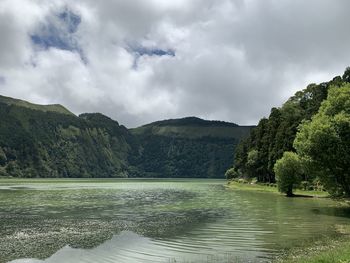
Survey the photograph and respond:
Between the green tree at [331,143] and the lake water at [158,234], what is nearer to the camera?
the lake water at [158,234]

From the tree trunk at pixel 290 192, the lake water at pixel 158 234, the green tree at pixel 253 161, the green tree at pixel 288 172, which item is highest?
the green tree at pixel 253 161

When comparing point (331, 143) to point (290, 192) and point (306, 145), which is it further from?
point (290, 192)

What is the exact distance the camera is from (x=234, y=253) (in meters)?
32.6

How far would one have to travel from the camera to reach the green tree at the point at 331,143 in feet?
200

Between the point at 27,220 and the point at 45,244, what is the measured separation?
19041mm

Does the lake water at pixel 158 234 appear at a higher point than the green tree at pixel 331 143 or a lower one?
lower

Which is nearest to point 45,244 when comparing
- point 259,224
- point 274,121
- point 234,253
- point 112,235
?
point 112,235

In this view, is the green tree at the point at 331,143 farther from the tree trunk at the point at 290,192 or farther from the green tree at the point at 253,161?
the green tree at the point at 253,161

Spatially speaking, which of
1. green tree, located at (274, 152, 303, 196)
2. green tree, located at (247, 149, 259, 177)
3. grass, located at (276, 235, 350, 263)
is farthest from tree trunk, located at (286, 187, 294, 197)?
grass, located at (276, 235, 350, 263)

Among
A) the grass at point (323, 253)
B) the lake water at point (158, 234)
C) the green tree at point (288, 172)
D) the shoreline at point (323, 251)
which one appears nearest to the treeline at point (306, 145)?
the green tree at point (288, 172)

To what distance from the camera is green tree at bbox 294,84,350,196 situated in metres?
61.0

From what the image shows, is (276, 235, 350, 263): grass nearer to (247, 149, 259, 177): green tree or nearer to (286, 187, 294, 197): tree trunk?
(286, 187, 294, 197): tree trunk

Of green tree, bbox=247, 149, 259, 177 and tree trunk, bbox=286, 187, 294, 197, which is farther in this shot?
green tree, bbox=247, 149, 259, 177

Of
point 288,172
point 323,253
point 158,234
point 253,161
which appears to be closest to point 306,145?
point 158,234
